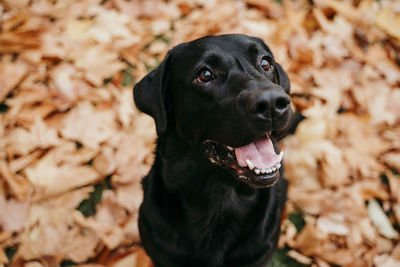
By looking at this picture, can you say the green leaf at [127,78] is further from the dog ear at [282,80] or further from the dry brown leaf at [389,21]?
the dry brown leaf at [389,21]

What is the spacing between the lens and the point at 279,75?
2.26 m

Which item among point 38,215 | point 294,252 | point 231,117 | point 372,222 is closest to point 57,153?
point 38,215

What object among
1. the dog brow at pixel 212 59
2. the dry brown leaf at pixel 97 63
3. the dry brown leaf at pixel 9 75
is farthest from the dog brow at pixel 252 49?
the dry brown leaf at pixel 9 75

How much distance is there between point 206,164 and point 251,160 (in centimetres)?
34

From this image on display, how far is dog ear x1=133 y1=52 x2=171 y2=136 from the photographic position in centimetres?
→ 195

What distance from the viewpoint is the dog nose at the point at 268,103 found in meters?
1.51

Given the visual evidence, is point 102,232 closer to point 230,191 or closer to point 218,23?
point 230,191

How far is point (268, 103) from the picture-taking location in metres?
1.53

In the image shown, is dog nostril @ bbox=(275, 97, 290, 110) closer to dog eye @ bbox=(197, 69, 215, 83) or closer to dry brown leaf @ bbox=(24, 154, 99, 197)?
dog eye @ bbox=(197, 69, 215, 83)

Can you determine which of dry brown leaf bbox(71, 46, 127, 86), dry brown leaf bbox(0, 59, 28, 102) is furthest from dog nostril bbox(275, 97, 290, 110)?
dry brown leaf bbox(0, 59, 28, 102)

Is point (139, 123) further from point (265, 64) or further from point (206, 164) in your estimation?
point (265, 64)

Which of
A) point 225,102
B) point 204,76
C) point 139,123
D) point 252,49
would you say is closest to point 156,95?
point 204,76

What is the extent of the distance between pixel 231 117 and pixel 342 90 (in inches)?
80.6

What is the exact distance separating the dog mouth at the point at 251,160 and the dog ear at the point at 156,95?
0.93 feet
